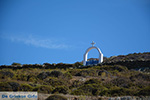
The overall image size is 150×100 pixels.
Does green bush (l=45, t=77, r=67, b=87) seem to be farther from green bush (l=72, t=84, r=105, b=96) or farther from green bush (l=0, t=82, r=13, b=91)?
green bush (l=0, t=82, r=13, b=91)

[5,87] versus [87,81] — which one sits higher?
[87,81]

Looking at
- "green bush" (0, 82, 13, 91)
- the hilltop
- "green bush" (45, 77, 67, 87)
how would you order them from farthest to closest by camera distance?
1. "green bush" (45, 77, 67, 87)
2. the hilltop
3. "green bush" (0, 82, 13, 91)

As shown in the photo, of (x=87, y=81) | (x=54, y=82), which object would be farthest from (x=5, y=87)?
(x=87, y=81)

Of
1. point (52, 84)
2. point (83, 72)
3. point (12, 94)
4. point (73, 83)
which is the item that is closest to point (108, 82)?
point (73, 83)

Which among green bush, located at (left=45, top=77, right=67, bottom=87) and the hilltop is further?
green bush, located at (left=45, top=77, right=67, bottom=87)

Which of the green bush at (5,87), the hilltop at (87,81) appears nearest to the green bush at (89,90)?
the hilltop at (87,81)

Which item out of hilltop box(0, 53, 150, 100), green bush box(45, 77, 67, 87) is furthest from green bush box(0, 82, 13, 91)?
green bush box(45, 77, 67, 87)

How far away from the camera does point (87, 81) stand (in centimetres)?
2016

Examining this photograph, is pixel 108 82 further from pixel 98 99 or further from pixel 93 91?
pixel 98 99

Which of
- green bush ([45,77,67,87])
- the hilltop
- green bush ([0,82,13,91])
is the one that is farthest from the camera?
green bush ([45,77,67,87])

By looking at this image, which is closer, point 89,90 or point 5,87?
point 5,87

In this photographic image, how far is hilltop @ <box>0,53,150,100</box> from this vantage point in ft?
54.0

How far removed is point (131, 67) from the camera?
28062mm

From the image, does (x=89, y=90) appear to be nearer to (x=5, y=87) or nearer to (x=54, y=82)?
(x=54, y=82)
